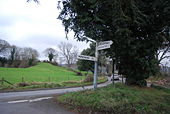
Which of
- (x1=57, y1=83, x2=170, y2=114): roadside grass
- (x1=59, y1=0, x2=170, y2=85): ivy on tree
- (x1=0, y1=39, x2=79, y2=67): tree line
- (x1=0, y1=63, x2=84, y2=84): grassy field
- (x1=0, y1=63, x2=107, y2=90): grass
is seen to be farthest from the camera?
(x1=0, y1=39, x2=79, y2=67): tree line

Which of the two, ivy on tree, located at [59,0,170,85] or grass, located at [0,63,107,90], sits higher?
ivy on tree, located at [59,0,170,85]

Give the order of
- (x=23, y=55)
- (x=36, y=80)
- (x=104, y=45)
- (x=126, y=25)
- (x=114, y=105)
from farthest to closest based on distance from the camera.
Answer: (x=23, y=55) → (x=36, y=80) → (x=104, y=45) → (x=126, y=25) → (x=114, y=105)

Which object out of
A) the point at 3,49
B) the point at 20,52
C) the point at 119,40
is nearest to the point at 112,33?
the point at 119,40

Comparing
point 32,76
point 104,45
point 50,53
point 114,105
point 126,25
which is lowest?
point 32,76

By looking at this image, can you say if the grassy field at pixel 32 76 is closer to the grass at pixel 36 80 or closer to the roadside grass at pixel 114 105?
the grass at pixel 36 80

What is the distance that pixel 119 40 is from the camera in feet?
23.2

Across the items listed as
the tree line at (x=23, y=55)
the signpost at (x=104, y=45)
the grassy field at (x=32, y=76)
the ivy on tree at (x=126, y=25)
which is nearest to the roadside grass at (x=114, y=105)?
the signpost at (x=104, y=45)

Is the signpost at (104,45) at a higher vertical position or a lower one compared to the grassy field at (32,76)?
higher

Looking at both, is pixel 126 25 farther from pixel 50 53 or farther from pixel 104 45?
pixel 50 53

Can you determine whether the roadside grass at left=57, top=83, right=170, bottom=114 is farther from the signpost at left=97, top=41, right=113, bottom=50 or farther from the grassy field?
the grassy field

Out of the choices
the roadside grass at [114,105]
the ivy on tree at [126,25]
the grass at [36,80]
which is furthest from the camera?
the grass at [36,80]

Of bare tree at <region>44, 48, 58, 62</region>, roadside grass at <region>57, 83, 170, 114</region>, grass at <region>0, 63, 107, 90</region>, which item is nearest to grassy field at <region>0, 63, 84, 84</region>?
grass at <region>0, 63, 107, 90</region>

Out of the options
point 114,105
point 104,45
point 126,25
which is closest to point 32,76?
point 104,45

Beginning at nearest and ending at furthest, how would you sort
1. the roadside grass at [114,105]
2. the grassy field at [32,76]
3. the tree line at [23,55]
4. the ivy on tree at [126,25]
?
the roadside grass at [114,105] → the ivy on tree at [126,25] → the grassy field at [32,76] → the tree line at [23,55]
